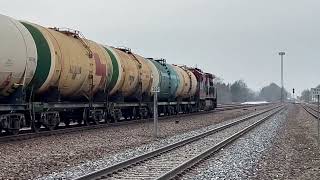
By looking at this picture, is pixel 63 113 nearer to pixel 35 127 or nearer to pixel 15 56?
pixel 35 127

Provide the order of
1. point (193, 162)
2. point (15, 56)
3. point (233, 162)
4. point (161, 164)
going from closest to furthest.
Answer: point (161, 164) < point (193, 162) < point (233, 162) < point (15, 56)

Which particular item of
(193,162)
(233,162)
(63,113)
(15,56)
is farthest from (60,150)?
(63,113)

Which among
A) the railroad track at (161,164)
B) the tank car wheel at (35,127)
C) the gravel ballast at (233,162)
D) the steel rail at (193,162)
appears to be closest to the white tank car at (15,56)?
the tank car wheel at (35,127)

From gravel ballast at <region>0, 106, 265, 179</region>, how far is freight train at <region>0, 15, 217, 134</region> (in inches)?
49.6

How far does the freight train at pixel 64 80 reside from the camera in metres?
15.8

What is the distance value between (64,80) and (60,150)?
209 inches

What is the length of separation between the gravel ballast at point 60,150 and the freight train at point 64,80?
1260 mm

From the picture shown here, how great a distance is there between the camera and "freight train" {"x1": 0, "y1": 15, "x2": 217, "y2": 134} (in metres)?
15.8

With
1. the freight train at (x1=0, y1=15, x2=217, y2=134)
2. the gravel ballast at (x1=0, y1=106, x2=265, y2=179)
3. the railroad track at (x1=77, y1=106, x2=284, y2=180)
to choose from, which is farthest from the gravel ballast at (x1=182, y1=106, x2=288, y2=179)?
the freight train at (x1=0, y1=15, x2=217, y2=134)

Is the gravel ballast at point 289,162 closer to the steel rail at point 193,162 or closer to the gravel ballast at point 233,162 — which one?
the gravel ballast at point 233,162

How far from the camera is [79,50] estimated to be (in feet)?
66.1

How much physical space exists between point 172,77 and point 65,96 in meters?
15.2

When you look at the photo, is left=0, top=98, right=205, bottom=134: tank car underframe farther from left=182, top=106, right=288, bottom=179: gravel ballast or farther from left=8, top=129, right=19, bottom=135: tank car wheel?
left=182, top=106, right=288, bottom=179: gravel ballast

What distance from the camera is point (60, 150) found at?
45.8ft
